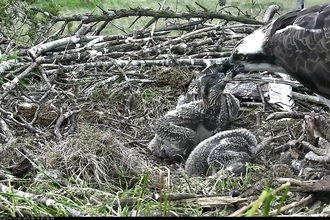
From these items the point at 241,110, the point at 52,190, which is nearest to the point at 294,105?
the point at 241,110

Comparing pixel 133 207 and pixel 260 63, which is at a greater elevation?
pixel 260 63

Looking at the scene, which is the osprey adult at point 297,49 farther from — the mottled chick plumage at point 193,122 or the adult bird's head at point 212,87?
the mottled chick plumage at point 193,122

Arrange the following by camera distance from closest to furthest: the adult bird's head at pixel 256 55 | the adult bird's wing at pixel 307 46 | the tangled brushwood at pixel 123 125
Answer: the tangled brushwood at pixel 123 125, the adult bird's wing at pixel 307 46, the adult bird's head at pixel 256 55

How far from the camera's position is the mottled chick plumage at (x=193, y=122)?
4.31 m

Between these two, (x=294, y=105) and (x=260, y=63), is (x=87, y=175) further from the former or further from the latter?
(x=294, y=105)

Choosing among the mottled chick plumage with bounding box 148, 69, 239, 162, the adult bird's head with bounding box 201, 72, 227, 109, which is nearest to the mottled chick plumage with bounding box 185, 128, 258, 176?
the mottled chick plumage with bounding box 148, 69, 239, 162

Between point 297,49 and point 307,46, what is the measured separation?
87 millimetres

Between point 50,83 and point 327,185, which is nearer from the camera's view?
point 327,185

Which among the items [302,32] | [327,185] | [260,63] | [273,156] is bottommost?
[273,156]

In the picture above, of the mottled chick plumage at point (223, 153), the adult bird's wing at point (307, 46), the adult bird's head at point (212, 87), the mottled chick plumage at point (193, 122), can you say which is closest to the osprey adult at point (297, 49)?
the adult bird's wing at point (307, 46)

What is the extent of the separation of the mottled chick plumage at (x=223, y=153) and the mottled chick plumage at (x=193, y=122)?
0.24 meters

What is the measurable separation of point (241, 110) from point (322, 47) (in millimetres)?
1295

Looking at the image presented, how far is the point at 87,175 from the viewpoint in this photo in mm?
3582

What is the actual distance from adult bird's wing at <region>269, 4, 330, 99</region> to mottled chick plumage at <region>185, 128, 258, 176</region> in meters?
0.58
